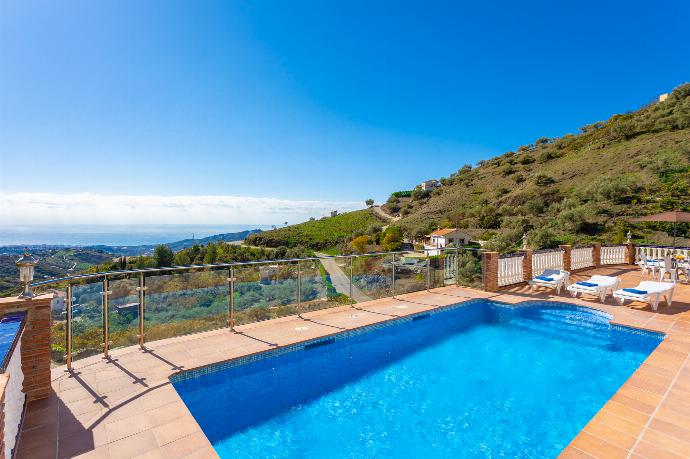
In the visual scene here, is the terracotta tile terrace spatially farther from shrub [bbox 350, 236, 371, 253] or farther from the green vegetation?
shrub [bbox 350, 236, 371, 253]

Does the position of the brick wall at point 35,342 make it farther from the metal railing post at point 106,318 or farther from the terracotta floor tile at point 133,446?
the terracotta floor tile at point 133,446

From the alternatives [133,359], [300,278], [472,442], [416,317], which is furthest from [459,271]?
[133,359]

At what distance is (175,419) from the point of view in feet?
11.0

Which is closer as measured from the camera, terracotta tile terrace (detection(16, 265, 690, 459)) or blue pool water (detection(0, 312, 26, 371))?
blue pool water (detection(0, 312, 26, 371))

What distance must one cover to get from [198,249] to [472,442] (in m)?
33.2

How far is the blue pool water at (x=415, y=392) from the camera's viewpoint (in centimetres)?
366

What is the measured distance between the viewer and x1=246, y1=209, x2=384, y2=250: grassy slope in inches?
2272

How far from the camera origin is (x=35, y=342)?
11.5ft

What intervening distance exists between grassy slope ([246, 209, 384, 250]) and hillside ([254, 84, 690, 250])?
47.1 feet

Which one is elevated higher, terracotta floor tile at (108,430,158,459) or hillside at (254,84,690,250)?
hillside at (254,84,690,250)

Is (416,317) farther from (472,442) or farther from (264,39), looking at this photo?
(264,39)

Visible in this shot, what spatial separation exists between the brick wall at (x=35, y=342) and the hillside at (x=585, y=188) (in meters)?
22.8

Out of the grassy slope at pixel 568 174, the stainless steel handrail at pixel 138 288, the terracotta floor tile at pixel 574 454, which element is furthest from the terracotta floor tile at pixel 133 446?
the grassy slope at pixel 568 174

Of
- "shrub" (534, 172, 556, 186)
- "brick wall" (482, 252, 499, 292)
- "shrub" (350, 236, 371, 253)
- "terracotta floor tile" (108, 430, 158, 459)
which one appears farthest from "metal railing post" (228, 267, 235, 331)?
"shrub" (534, 172, 556, 186)
